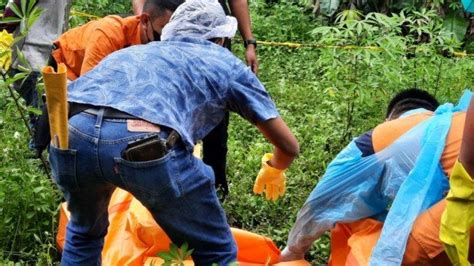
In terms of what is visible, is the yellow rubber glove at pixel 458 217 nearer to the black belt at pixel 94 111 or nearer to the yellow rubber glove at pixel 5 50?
the black belt at pixel 94 111

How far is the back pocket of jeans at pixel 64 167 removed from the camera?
6.71 feet

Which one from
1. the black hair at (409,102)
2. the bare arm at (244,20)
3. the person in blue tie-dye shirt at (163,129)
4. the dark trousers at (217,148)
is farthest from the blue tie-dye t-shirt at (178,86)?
the bare arm at (244,20)

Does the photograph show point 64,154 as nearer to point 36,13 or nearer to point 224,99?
point 224,99

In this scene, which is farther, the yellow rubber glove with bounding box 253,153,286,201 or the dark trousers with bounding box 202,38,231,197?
the dark trousers with bounding box 202,38,231,197

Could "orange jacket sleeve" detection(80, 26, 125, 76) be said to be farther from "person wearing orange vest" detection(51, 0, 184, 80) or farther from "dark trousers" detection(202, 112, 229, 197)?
"dark trousers" detection(202, 112, 229, 197)

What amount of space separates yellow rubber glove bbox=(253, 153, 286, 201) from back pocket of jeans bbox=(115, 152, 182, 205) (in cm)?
76

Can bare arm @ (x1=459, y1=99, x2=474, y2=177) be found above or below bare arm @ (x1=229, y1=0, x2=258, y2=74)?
above

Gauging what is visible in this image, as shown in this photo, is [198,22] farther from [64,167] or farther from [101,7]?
[101,7]

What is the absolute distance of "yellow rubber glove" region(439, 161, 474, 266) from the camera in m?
2.11

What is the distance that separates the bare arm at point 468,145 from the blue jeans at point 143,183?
0.77 meters

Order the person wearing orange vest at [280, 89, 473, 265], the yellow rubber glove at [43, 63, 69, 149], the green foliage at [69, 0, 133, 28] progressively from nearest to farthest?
the yellow rubber glove at [43, 63, 69, 149], the person wearing orange vest at [280, 89, 473, 265], the green foliage at [69, 0, 133, 28]

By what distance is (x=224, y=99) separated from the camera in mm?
2275

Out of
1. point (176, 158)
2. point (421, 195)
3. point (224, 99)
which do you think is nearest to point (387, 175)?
point (421, 195)

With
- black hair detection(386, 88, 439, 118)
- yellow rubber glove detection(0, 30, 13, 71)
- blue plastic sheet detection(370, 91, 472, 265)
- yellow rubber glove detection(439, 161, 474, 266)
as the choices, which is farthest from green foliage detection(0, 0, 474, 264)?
yellow rubber glove detection(439, 161, 474, 266)
